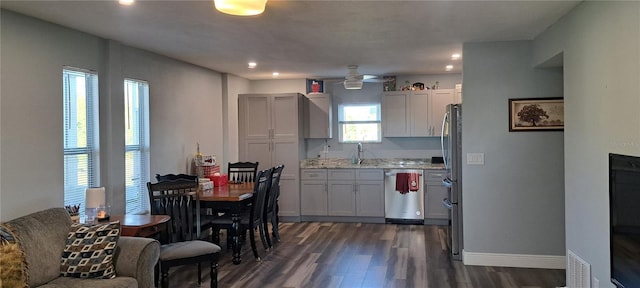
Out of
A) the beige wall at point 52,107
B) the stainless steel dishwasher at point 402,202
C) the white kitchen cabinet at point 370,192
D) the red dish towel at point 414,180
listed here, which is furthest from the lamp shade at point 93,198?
the red dish towel at point 414,180

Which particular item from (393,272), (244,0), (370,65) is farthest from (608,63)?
(370,65)

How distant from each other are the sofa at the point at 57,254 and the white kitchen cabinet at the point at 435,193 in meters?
4.47

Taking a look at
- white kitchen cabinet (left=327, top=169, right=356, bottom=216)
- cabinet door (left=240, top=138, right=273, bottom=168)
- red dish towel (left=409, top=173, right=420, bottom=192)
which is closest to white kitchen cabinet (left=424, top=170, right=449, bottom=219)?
red dish towel (left=409, top=173, right=420, bottom=192)

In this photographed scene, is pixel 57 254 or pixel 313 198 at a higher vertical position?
pixel 57 254

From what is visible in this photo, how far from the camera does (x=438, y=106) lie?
7.04 m

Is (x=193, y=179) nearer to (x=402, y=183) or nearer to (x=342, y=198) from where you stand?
(x=342, y=198)

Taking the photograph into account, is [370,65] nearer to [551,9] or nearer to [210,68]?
[210,68]

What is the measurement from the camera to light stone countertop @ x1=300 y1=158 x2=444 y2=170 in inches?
276

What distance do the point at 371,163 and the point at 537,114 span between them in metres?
3.28

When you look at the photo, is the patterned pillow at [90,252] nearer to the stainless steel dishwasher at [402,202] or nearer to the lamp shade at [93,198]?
the lamp shade at [93,198]

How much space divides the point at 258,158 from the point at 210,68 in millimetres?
1724

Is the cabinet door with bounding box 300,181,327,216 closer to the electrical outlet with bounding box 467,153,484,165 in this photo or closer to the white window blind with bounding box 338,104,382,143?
the white window blind with bounding box 338,104,382,143

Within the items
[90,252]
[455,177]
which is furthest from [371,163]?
[90,252]

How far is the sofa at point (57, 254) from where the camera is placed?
9.48 ft
